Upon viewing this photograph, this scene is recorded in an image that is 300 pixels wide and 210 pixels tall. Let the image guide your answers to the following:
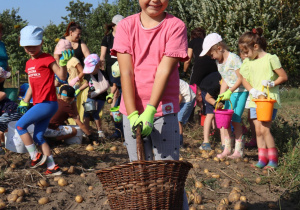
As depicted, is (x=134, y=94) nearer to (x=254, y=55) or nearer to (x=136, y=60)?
(x=136, y=60)

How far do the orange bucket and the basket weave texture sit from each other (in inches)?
93.1

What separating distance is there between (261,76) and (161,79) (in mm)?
2497

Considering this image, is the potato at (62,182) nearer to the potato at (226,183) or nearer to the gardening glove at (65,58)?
the gardening glove at (65,58)

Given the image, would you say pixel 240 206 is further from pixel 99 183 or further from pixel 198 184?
pixel 99 183

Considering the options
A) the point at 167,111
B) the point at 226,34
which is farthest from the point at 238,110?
the point at 226,34

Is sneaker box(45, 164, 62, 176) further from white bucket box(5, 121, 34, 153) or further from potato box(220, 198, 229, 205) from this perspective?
potato box(220, 198, 229, 205)

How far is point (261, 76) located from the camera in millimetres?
4457

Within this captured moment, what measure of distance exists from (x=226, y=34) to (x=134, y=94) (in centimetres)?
1041

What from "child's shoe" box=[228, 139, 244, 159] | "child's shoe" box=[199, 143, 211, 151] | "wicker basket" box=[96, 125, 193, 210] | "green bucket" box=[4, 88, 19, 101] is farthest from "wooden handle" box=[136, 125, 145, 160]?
"green bucket" box=[4, 88, 19, 101]

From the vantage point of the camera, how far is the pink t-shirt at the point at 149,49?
231cm

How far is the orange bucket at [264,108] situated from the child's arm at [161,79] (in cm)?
221

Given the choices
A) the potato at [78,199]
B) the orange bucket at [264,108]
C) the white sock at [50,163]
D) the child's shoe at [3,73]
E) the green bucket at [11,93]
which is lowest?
the potato at [78,199]

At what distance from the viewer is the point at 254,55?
179 inches

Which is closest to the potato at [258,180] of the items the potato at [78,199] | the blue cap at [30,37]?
the potato at [78,199]
